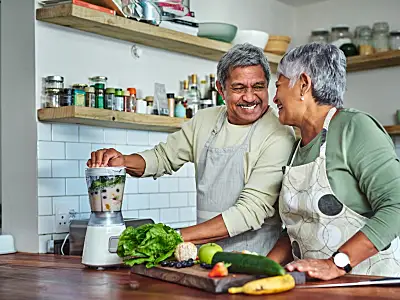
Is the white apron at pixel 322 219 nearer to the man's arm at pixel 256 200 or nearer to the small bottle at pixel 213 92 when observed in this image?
the man's arm at pixel 256 200

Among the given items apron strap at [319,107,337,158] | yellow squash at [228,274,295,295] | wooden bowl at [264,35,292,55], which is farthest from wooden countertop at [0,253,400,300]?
wooden bowl at [264,35,292,55]

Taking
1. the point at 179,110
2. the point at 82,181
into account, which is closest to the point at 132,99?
the point at 179,110

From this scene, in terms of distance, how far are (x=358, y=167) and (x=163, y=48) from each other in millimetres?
2019

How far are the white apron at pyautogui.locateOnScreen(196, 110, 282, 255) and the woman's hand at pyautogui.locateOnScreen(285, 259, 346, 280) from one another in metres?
0.68

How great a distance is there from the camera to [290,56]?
249cm

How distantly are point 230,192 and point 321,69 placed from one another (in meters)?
0.67

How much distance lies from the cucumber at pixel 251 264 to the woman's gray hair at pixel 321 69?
80 cm

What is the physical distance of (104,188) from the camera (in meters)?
2.46

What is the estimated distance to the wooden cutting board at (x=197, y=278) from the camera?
1861 mm

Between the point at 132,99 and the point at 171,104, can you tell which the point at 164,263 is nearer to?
the point at 132,99

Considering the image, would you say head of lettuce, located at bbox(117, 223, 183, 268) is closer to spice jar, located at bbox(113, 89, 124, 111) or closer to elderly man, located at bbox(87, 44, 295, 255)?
elderly man, located at bbox(87, 44, 295, 255)

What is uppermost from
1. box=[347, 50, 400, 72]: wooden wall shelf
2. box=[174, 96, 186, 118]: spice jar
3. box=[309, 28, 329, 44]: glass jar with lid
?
box=[309, 28, 329, 44]: glass jar with lid

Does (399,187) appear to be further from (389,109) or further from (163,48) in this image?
(389,109)

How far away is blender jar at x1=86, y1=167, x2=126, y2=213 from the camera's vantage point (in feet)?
8.06
